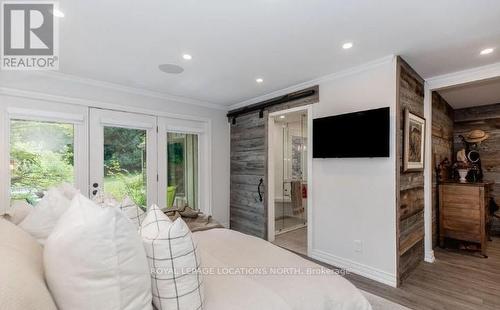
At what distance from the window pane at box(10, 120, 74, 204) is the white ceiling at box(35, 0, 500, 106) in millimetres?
786

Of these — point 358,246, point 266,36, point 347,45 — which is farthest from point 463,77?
point 266,36

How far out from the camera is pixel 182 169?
4.19 meters

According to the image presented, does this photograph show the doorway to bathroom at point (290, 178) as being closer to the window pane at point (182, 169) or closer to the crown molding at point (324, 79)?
the crown molding at point (324, 79)

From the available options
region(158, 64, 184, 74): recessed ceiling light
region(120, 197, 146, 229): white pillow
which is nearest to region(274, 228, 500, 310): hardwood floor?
region(120, 197, 146, 229): white pillow

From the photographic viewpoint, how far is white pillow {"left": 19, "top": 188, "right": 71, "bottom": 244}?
139 cm

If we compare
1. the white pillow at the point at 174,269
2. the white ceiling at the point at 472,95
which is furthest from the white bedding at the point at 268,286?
the white ceiling at the point at 472,95

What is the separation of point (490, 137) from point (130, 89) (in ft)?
20.1

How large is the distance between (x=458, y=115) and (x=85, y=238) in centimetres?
597

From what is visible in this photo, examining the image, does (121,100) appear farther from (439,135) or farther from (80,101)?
(439,135)

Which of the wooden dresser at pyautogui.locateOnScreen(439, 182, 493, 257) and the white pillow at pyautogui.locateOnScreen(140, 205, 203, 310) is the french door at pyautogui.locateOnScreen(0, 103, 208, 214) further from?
the wooden dresser at pyautogui.locateOnScreen(439, 182, 493, 257)

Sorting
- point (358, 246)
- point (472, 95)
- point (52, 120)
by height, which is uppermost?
point (472, 95)

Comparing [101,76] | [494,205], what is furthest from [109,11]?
[494,205]

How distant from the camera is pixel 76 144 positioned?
123 inches

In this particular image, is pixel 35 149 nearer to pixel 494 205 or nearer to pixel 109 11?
pixel 109 11
